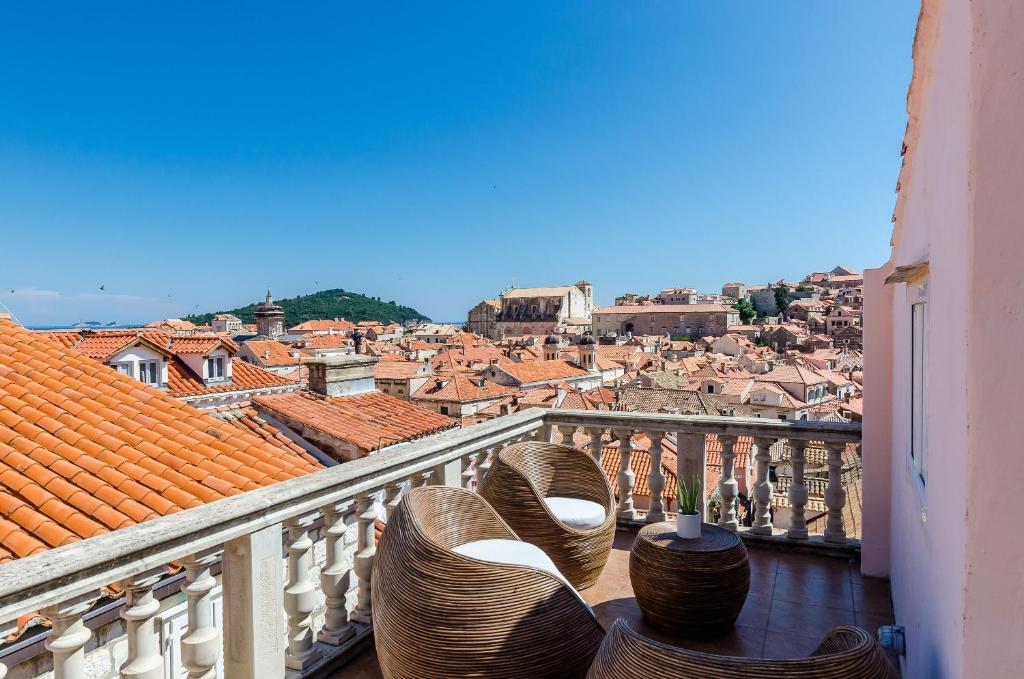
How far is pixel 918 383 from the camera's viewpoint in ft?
7.56

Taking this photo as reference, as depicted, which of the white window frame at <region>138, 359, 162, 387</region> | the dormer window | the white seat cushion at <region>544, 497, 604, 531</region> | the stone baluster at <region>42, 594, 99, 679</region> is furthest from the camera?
the dormer window

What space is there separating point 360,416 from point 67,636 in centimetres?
926

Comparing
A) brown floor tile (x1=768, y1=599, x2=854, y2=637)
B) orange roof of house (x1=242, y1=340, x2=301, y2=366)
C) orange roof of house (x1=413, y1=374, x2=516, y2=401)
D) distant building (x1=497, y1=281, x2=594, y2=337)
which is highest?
distant building (x1=497, y1=281, x2=594, y2=337)

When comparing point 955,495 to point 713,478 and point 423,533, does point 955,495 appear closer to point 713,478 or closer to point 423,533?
point 423,533

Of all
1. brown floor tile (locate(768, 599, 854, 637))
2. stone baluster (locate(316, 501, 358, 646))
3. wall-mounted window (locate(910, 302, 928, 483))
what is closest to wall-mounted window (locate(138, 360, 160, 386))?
stone baluster (locate(316, 501, 358, 646))

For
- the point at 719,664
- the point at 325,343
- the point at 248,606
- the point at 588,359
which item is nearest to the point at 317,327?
the point at 325,343

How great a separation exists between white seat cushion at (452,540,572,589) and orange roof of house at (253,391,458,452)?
6231 millimetres

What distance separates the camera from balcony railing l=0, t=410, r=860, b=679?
1.58 metres

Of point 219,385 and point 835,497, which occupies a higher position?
point 835,497

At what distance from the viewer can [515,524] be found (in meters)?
3.18

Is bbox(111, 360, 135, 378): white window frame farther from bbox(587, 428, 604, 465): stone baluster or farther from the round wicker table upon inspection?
the round wicker table

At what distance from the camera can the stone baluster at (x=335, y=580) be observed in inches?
98.2

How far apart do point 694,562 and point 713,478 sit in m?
10.3

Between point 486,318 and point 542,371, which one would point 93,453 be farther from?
point 486,318
